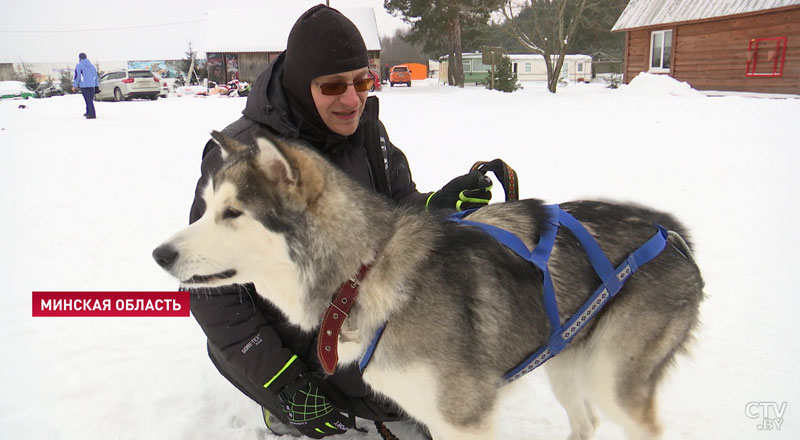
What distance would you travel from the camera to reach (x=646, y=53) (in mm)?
20625

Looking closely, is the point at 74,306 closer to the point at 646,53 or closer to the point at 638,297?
the point at 638,297

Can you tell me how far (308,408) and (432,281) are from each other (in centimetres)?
98

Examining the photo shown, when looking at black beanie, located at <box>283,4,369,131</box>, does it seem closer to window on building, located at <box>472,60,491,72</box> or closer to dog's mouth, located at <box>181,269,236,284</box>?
dog's mouth, located at <box>181,269,236,284</box>

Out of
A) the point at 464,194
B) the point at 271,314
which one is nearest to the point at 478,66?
the point at 464,194

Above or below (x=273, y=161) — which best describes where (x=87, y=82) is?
above

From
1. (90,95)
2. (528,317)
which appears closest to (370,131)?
(528,317)

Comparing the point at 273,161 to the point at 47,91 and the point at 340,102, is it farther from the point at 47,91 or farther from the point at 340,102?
the point at 47,91

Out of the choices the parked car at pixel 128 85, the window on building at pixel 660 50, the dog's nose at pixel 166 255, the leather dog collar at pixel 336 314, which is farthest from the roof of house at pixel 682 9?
the parked car at pixel 128 85

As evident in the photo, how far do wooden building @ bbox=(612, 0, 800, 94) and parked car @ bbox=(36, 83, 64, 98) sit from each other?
35116 mm

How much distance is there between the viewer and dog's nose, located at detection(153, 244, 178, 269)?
5.89ft

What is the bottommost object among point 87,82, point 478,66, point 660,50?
point 87,82

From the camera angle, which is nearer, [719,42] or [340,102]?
[340,102]

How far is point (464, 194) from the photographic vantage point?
2.99 metres

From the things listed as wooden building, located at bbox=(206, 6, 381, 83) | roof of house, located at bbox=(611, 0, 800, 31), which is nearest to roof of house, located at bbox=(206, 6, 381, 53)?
wooden building, located at bbox=(206, 6, 381, 83)
